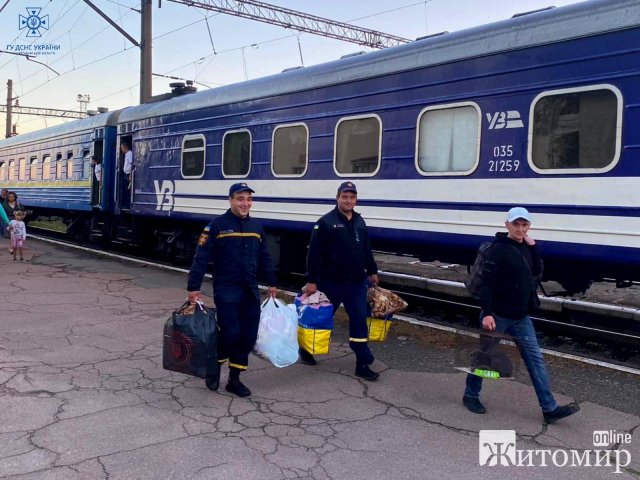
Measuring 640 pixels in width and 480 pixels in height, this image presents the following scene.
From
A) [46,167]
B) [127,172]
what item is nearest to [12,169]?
[46,167]

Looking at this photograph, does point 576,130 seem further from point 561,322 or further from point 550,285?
point 550,285

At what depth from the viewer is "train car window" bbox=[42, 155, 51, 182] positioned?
55.6 ft

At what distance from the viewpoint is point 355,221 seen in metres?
5.09

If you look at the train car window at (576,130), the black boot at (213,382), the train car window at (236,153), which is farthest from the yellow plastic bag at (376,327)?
the train car window at (236,153)

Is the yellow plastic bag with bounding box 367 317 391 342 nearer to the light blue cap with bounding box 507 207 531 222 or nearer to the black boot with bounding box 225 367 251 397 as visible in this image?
the black boot with bounding box 225 367 251 397

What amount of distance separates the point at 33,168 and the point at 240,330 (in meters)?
16.0

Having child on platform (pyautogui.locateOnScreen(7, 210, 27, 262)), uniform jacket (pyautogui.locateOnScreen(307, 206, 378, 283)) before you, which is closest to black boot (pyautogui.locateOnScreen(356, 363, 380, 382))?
uniform jacket (pyautogui.locateOnScreen(307, 206, 378, 283))

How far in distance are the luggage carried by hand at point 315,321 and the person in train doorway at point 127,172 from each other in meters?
8.26

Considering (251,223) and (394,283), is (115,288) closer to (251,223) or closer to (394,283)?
(394,283)

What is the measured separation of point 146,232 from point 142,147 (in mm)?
1907

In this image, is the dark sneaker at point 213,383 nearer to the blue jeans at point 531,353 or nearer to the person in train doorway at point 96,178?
the blue jeans at point 531,353

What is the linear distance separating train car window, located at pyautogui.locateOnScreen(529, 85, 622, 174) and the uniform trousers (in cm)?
301

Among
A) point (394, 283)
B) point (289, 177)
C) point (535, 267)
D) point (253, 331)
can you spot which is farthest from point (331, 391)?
point (394, 283)

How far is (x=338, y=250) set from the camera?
16.3 ft
